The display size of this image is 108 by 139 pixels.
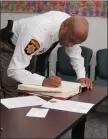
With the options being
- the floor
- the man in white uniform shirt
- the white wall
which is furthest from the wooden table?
the white wall

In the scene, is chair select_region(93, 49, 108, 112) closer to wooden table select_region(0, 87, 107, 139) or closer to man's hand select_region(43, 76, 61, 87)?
man's hand select_region(43, 76, 61, 87)

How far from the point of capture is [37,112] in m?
1.70

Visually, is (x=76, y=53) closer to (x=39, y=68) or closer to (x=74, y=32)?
→ (x=39, y=68)

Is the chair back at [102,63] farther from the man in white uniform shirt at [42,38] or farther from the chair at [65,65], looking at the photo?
the man in white uniform shirt at [42,38]

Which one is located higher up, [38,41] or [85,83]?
[38,41]

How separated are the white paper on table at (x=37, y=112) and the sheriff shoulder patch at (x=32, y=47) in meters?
0.50

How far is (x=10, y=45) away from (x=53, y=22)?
462 mm

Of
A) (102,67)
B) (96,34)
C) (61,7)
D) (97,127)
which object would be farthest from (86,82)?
(61,7)

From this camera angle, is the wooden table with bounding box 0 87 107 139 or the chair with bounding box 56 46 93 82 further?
the chair with bounding box 56 46 93 82

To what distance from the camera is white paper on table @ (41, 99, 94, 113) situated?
177cm

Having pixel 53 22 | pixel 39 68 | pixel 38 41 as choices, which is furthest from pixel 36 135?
pixel 39 68

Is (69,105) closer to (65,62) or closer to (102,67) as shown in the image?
(102,67)

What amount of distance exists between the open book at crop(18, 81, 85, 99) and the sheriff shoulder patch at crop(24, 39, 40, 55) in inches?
9.5

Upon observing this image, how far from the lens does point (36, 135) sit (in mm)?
1388
